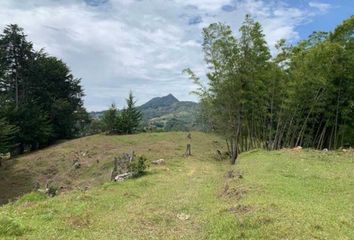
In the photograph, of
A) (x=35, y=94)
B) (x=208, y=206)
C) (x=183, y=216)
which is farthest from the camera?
(x=35, y=94)

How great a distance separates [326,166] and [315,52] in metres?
11.0

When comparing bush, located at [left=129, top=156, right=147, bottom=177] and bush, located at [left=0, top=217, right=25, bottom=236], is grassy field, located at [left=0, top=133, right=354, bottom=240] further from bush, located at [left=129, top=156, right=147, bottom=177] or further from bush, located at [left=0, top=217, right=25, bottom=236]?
bush, located at [left=129, top=156, right=147, bottom=177]

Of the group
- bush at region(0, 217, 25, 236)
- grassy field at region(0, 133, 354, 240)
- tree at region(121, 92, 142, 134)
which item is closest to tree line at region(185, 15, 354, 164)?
grassy field at region(0, 133, 354, 240)

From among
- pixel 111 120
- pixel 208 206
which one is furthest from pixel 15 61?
pixel 208 206

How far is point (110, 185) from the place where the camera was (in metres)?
18.7

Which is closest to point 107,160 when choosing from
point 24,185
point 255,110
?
point 24,185

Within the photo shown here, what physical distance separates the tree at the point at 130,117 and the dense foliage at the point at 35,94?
782 centimetres

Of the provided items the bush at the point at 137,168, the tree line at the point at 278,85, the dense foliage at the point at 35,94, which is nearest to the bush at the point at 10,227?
the bush at the point at 137,168

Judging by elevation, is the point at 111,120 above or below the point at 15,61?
below

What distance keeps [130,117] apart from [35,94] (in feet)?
43.9

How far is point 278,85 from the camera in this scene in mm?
31422

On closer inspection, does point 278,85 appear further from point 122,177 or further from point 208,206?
point 208,206

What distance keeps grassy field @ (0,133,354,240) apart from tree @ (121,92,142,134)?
24358 mm

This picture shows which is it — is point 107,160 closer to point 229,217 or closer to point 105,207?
point 105,207
